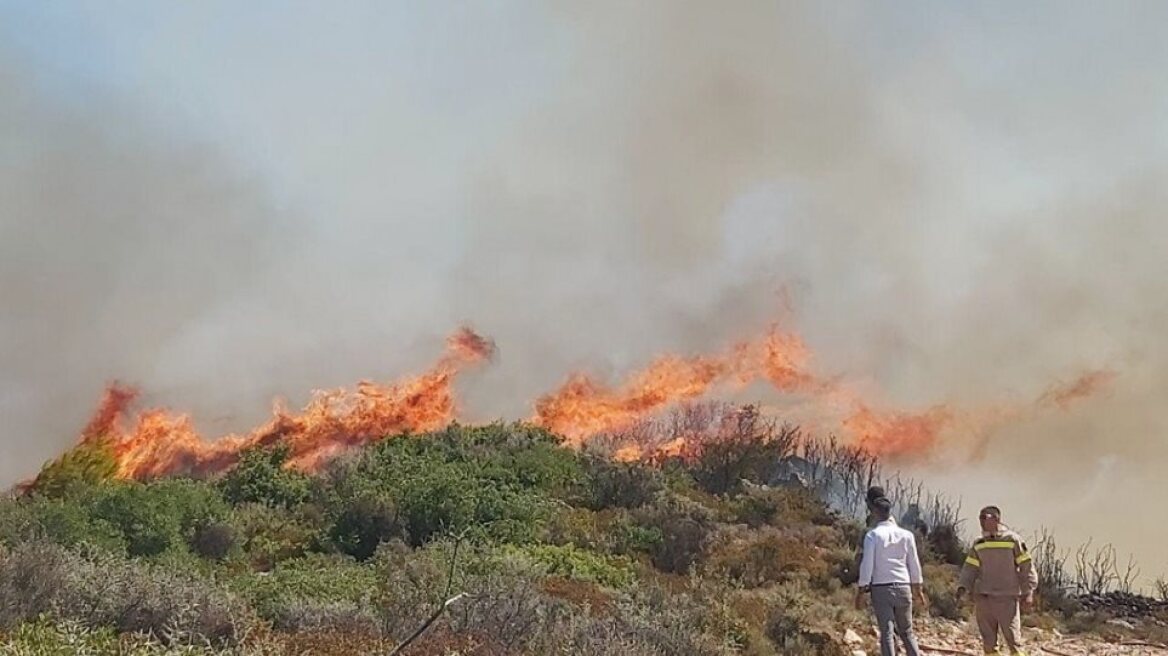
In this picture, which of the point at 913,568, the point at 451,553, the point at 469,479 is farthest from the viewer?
the point at 469,479

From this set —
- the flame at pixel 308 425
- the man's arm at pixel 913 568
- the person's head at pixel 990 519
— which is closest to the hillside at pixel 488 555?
the flame at pixel 308 425

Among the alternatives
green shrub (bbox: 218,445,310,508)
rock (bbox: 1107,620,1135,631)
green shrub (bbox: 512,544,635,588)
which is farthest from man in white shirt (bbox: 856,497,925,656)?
green shrub (bbox: 218,445,310,508)

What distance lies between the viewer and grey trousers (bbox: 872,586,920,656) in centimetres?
977

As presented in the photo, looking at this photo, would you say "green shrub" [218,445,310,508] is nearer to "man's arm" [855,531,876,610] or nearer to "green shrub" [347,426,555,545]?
"green shrub" [347,426,555,545]

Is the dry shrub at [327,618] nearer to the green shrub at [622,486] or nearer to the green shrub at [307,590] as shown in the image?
the green shrub at [307,590]

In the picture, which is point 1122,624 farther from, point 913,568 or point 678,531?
point 913,568

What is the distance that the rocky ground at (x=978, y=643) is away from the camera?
44.9 feet

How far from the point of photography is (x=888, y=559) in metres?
9.82

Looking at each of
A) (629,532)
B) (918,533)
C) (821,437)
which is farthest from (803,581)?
(821,437)

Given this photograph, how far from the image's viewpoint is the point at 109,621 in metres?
8.27

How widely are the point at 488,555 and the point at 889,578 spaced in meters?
6.94

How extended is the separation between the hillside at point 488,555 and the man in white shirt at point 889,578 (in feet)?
6.04

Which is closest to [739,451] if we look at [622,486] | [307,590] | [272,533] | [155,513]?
[622,486]

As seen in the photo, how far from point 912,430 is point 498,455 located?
11.9m
